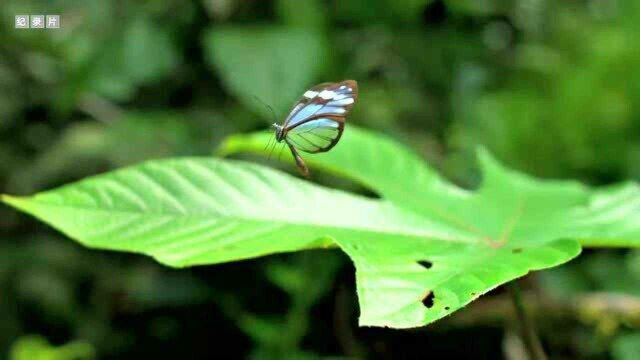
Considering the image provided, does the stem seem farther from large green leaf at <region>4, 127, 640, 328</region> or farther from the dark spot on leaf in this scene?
the dark spot on leaf

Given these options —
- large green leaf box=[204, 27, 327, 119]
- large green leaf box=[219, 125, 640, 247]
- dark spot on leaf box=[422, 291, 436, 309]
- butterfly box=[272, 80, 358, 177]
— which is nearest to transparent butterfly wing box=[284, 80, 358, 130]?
butterfly box=[272, 80, 358, 177]

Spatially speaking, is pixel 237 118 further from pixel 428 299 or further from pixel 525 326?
pixel 428 299

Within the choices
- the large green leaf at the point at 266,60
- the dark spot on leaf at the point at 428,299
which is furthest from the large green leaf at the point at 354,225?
the large green leaf at the point at 266,60

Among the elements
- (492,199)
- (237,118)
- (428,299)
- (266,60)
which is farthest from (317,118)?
(237,118)

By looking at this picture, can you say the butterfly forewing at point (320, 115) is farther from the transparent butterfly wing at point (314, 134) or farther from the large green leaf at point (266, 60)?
the large green leaf at point (266, 60)

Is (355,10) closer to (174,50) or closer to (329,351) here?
(174,50)
